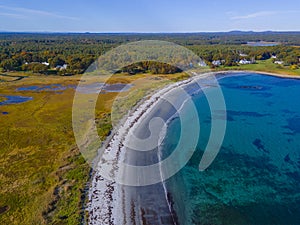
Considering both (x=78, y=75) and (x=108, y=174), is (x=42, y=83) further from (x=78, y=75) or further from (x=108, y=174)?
(x=108, y=174)

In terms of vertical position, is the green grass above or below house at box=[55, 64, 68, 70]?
below

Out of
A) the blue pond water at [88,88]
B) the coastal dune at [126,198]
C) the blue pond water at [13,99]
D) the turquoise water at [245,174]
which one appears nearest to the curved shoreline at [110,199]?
the coastal dune at [126,198]

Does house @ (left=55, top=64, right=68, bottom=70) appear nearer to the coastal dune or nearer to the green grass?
the green grass

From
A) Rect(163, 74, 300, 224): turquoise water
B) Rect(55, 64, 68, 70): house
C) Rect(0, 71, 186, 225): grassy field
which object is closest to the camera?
Rect(0, 71, 186, 225): grassy field

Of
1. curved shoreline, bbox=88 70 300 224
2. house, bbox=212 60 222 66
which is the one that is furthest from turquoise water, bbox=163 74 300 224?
house, bbox=212 60 222 66

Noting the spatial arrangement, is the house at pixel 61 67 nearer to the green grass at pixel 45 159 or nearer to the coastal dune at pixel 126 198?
the green grass at pixel 45 159
